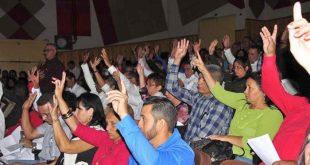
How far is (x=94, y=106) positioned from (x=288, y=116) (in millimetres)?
1310

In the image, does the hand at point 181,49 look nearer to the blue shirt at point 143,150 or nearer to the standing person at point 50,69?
the blue shirt at point 143,150

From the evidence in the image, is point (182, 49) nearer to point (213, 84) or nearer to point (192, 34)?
point (213, 84)

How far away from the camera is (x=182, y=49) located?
12.6ft

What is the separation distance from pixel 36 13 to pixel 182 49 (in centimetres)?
962

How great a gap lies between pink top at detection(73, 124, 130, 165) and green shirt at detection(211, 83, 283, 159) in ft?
2.85

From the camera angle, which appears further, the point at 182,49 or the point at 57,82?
the point at 182,49

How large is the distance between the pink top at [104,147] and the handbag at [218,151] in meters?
0.65

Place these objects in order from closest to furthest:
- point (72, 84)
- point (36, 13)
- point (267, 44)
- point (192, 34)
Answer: point (267, 44)
point (72, 84)
point (192, 34)
point (36, 13)

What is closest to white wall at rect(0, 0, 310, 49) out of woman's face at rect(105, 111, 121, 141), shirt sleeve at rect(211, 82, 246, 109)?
shirt sleeve at rect(211, 82, 246, 109)

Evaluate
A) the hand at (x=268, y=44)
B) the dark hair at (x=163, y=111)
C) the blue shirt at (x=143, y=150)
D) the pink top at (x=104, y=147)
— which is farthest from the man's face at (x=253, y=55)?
the blue shirt at (x=143, y=150)

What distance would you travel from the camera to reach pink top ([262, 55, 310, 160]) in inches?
97.6

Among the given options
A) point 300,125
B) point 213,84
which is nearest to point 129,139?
point 300,125

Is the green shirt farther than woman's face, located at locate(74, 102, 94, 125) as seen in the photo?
No

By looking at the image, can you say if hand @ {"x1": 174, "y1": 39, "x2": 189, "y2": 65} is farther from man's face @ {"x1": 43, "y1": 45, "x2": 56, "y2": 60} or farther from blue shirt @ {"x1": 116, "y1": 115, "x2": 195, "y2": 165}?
man's face @ {"x1": 43, "y1": 45, "x2": 56, "y2": 60}
